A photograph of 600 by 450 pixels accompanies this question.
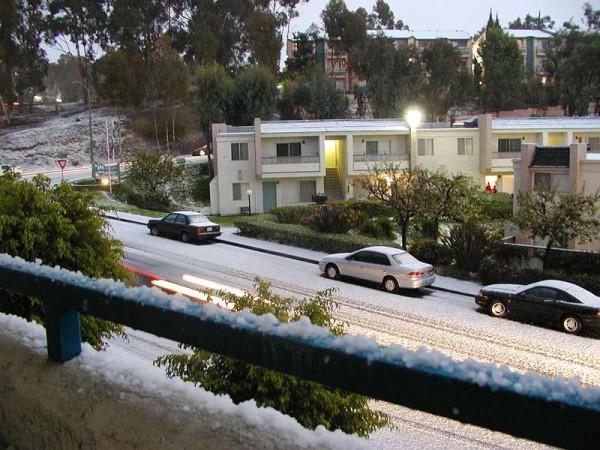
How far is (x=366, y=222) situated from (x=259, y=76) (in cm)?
3212

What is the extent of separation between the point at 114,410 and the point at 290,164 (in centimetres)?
4147

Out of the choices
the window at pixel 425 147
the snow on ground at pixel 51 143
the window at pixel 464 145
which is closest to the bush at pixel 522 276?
the window at pixel 425 147

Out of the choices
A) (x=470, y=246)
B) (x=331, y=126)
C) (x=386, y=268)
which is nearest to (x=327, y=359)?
(x=386, y=268)

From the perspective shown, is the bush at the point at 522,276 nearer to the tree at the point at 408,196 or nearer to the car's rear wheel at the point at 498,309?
the car's rear wheel at the point at 498,309

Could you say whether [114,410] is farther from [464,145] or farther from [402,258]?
[464,145]

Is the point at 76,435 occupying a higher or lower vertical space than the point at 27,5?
lower

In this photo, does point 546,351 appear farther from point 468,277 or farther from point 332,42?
point 332,42

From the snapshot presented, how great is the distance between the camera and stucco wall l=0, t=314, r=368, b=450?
2438 mm

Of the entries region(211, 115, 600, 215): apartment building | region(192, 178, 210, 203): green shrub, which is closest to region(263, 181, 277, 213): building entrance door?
region(211, 115, 600, 215): apartment building

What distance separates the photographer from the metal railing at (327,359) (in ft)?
5.36

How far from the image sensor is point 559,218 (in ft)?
76.2

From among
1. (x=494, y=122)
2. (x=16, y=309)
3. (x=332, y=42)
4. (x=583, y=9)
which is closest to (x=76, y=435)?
(x=16, y=309)

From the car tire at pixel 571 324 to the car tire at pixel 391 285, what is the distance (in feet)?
17.7

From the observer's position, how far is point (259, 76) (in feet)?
195
